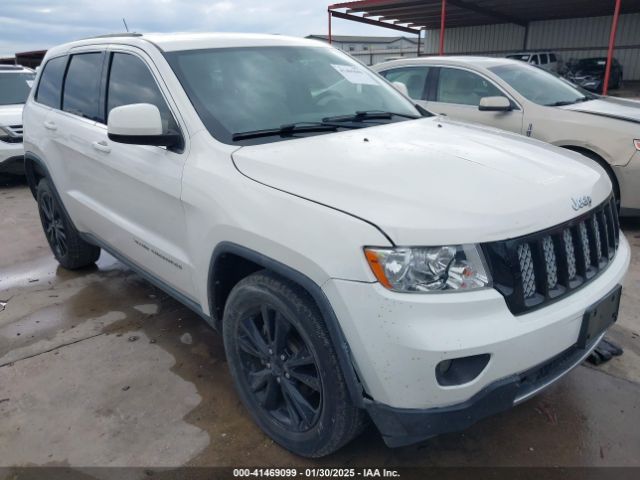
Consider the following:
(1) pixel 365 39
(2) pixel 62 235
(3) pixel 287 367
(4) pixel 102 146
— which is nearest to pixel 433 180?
(3) pixel 287 367

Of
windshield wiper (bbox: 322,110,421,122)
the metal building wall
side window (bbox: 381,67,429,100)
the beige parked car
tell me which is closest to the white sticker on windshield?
windshield wiper (bbox: 322,110,421,122)

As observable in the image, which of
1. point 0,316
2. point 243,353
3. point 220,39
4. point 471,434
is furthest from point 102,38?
point 471,434

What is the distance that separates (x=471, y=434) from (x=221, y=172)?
5.50 ft

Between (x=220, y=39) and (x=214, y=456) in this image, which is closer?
(x=214, y=456)

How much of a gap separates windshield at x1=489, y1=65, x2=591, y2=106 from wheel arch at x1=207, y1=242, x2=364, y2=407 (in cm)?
426

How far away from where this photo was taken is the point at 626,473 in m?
2.22

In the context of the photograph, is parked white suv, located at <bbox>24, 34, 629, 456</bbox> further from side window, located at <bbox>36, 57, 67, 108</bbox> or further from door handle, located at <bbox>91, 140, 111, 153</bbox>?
side window, located at <bbox>36, 57, 67, 108</bbox>

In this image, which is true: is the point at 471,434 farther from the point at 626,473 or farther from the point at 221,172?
the point at 221,172

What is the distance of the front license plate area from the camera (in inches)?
79.9

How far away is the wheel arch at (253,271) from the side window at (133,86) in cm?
74

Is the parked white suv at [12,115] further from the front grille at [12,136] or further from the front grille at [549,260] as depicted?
the front grille at [549,260]

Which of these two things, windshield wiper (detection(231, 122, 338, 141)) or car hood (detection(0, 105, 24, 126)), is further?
car hood (detection(0, 105, 24, 126))

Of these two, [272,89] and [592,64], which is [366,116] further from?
[592,64]

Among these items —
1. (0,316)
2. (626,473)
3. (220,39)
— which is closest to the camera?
(626,473)
